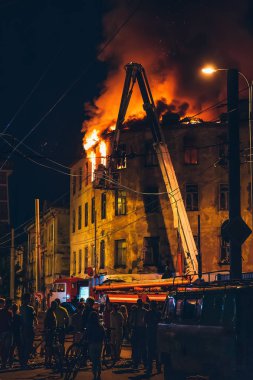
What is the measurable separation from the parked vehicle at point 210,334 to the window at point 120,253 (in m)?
35.7

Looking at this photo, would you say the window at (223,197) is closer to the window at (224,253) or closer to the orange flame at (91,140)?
the window at (224,253)

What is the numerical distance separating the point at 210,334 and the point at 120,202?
38489 mm

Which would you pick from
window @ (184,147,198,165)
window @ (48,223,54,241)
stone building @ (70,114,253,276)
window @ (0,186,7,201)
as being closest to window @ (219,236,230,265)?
stone building @ (70,114,253,276)

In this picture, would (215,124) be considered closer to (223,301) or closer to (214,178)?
(214,178)

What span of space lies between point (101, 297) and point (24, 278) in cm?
4583

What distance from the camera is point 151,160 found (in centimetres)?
5072

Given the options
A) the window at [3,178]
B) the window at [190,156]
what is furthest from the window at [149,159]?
the window at [3,178]

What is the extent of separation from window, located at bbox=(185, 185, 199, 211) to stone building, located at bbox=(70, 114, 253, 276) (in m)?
0.07

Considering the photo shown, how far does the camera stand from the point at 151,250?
163 feet

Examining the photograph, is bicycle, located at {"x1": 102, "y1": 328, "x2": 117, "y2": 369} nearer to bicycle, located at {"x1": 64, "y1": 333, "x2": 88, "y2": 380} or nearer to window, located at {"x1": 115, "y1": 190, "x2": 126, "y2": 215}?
bicycle, located at {"x1": 64, "y1": 333, "x2": 88, "y2": 380}

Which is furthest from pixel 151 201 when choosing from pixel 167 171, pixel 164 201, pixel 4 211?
pixel 4 211

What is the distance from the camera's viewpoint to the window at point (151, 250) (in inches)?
1955

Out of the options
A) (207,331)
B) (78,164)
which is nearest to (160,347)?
(207,331)

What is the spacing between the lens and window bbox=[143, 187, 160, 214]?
49.8 meters
